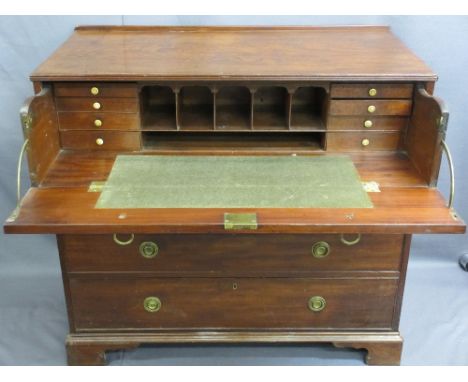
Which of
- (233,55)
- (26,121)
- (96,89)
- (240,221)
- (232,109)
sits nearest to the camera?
(240,221)

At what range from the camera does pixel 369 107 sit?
2.19m

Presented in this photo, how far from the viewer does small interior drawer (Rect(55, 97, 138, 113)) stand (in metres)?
2.18

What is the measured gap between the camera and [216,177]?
2.07 m

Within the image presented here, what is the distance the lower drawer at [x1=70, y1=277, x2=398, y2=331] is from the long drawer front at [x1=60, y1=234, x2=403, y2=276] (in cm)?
5

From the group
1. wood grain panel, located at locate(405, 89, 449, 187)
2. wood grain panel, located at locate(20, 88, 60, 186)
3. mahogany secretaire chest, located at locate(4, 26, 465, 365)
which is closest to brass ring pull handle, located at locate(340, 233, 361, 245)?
mahogany secretaire chest, located at locate(4, 26, 465, 365)

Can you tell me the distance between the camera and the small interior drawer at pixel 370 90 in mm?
2154

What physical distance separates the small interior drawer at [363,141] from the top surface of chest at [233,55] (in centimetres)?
23

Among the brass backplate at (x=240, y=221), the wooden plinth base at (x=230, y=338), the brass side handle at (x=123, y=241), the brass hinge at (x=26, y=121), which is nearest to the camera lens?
the brass backplate at (x=240, y=221)

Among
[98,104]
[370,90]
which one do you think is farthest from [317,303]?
[98,104]

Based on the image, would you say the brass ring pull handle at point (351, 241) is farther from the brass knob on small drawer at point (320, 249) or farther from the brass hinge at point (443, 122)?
the brass hinge at point (443, 122)

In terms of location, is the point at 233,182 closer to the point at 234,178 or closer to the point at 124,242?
the point at 234,178

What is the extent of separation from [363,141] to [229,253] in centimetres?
65

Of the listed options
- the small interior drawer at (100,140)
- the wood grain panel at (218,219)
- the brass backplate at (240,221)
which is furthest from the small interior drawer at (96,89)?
the brass backplate at (240,221)

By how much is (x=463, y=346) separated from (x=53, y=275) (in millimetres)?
1901
